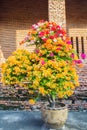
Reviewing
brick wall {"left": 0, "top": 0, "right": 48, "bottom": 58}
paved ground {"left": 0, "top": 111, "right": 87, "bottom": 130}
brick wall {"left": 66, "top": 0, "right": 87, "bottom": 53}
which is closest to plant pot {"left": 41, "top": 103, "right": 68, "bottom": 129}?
paved ground {"left": 0, "top": 111, "right": 87, "bottom": 130}

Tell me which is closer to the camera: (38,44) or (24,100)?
(38,44)

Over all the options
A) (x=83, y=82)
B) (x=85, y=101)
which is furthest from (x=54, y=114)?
(x=83, y=82)

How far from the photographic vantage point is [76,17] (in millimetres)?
12797

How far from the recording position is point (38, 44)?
462cm

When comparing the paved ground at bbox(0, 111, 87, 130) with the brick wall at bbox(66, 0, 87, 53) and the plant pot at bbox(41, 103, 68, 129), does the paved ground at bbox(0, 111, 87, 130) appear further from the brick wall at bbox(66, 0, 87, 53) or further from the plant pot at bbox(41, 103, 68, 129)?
the brick wall at bbox(66, 0, 87, 53)

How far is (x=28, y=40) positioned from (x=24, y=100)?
2.17 m

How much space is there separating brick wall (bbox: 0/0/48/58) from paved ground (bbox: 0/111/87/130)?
7.12 meters

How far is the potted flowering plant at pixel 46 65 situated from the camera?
436 cm

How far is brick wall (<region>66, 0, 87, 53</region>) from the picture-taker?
41.7ft

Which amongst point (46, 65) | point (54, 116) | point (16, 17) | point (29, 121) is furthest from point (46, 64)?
point (16, 17)

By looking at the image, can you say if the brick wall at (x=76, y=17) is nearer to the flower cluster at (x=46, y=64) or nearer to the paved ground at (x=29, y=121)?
the paved ground at (x=29, y=121)

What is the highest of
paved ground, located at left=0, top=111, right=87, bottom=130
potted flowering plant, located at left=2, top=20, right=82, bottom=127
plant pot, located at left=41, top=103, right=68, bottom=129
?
potted flowering plant, located at left=2, top=20, right=82, bottom=127

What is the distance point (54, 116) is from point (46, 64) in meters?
0.81

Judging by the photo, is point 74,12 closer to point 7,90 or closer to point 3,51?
point 3,51
